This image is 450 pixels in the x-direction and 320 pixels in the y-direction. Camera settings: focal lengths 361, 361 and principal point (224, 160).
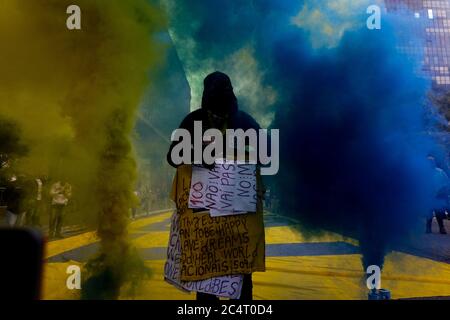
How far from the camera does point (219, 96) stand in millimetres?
2080

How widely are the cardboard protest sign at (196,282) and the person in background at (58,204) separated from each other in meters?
1.39

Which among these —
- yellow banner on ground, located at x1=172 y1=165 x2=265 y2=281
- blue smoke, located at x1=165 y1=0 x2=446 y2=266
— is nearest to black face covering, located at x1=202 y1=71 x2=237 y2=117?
yellow banner on ground, located at x1=172 y1=165 x2=265 y2=281

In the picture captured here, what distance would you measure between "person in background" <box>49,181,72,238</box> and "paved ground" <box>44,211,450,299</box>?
12cm

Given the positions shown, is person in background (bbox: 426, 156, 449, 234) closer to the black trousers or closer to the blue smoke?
the blue smoke

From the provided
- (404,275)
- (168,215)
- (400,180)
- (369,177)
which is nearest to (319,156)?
(369,177)

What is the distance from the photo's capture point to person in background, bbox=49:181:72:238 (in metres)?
3.06

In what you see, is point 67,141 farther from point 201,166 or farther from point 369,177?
point 369,177

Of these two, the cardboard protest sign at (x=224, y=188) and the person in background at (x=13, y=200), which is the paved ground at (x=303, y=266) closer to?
the person in background at (x=13, y=200)

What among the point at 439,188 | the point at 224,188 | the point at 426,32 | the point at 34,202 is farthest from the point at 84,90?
the point at 426,32

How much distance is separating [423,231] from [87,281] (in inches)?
110

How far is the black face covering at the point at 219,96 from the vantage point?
6.80 ft

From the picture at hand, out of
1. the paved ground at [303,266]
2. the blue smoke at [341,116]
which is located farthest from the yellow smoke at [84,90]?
the blue smoke at [341,116]
